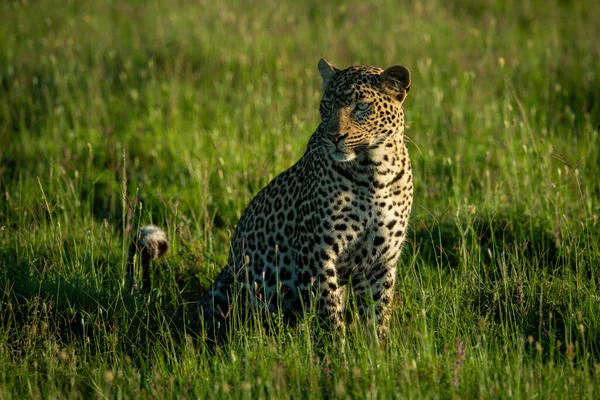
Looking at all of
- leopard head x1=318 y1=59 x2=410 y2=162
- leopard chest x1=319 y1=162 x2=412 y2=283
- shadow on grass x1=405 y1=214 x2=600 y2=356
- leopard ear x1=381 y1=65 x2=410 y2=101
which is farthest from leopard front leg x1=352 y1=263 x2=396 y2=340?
leopard ear x1=381 y1=65 x2=410 y2=101

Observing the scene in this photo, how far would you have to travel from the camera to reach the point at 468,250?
6328 millimetres

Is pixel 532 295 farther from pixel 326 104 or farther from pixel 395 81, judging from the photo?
pixel 326 104

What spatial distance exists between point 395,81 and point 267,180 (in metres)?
2.64

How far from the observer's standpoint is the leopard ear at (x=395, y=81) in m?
5.06

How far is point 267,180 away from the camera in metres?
7.49

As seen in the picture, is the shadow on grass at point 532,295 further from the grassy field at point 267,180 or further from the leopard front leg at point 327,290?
the leopard front leg at point 327,290

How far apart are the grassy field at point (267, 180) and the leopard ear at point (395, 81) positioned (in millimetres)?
942

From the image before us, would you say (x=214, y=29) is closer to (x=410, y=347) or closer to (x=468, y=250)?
(x=468, y=250)

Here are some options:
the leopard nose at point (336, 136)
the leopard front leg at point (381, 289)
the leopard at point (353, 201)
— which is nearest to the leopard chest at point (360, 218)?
the leopard at point (353, 201)

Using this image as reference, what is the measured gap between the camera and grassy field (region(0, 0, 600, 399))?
4398 millimetres

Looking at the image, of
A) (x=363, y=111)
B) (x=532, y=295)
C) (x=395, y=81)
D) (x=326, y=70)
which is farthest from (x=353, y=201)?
(x=532, y=295)

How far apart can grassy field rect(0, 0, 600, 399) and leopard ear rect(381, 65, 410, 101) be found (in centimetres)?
94

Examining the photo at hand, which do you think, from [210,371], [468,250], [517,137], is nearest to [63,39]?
[517,137]

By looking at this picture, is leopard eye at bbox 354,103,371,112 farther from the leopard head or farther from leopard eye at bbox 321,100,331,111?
leopard eye at bbox 321,100,331,111
